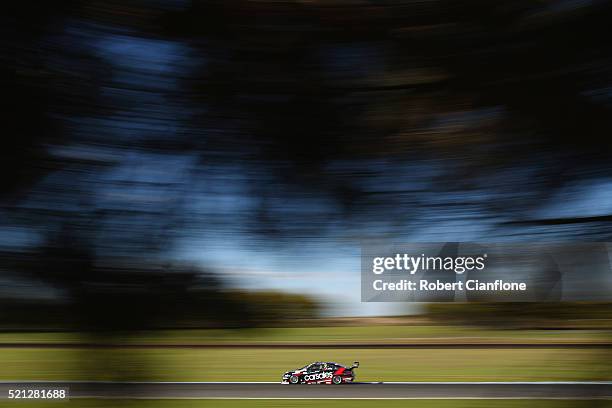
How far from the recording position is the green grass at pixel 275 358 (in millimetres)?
1272

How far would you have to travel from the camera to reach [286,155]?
1268mm

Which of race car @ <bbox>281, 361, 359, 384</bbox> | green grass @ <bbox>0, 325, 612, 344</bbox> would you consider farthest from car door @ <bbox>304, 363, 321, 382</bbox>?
green grass @ <bbox>0, 325, 612, 344</bbox>

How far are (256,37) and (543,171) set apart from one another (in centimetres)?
63

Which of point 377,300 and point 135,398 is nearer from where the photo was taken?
point 377,300

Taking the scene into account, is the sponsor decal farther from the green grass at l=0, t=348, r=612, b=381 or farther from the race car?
the green grass at l=0, t=348, r=612, b=381

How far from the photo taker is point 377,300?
1175 mm

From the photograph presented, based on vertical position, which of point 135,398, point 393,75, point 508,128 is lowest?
point 135,398

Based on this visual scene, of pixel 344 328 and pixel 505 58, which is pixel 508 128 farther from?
pixel 344 328

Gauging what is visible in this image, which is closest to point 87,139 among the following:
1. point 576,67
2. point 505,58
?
point 505,58

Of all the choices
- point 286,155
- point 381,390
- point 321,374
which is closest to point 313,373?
point 321,374

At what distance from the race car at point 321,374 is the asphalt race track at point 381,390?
0.06 meters

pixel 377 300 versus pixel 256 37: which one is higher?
pixel 256 37

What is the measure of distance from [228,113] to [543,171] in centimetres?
64

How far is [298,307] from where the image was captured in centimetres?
127
